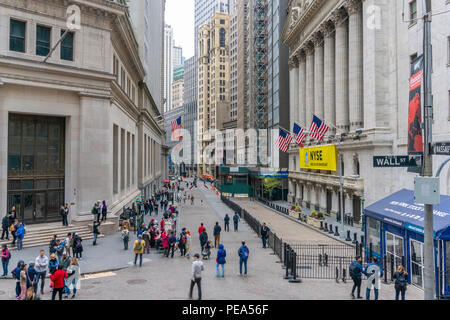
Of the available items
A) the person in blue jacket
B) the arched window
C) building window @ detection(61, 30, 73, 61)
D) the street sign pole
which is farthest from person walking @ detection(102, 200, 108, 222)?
the arched window

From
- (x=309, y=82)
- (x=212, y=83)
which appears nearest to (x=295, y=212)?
(x=309, y=82)

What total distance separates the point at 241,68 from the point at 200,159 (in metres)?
63.1

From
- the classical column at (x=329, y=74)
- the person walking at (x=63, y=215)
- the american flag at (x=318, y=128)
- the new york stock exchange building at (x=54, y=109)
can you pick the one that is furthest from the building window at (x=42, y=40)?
the classical column at (x=329, y=74)

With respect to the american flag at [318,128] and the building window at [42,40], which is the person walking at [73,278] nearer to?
the building window at [42,40]

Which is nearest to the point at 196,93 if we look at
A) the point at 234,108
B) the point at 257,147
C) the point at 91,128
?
the point at 234,108

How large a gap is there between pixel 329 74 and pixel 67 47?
3067 cm

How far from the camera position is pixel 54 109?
76.4 feet

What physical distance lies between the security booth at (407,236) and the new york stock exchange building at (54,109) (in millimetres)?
17332

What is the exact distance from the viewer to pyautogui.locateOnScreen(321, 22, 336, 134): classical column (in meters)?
43.7

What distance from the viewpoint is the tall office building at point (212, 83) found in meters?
134

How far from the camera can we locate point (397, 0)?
30.4 m

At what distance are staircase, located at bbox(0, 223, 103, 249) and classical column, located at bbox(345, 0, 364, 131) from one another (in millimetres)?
26328

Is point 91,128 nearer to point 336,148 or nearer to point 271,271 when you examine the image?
point 271,271

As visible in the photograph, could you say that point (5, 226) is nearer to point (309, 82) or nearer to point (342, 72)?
point (342, 72)
